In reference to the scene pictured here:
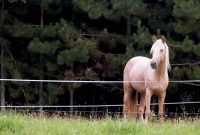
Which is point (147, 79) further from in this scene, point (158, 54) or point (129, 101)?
point (129, 101)

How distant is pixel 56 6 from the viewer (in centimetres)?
2111

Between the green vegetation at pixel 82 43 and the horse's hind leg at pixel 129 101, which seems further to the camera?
the green vegetation at pixel 82 43

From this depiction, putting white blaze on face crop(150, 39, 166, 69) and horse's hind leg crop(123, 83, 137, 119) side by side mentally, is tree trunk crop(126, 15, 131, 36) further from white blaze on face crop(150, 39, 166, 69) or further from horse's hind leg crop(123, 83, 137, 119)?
white blaze on face crop(150, 39, 166, 69)

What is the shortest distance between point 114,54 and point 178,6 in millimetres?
4304

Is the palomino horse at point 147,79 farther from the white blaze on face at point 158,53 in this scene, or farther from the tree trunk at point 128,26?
the tree trunk at point 128,26

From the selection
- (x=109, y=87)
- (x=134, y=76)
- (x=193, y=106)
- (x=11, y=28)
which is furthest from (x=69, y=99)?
(x=134, y=76)

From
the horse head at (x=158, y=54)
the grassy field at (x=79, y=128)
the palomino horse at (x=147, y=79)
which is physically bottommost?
the grassy field at (x=79, y=128)

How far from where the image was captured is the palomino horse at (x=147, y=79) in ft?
38.0

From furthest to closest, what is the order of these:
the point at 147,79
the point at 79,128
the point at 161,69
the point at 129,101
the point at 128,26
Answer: the point at 128,26 < the point at 129,101 < the point at 147,79 < the point at 161,69 < the point at 79,128

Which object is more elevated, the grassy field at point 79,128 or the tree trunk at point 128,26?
the tree trunk at point 128,26

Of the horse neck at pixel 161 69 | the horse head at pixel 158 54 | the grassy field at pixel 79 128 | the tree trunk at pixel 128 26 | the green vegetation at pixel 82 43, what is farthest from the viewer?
the tree trunk at pixel 128 26

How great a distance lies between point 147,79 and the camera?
40.1ft

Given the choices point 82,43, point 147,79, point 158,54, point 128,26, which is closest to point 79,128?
point 158,54

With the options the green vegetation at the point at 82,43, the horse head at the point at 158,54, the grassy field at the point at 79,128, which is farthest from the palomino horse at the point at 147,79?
the green vegetation at the point at 82,43
